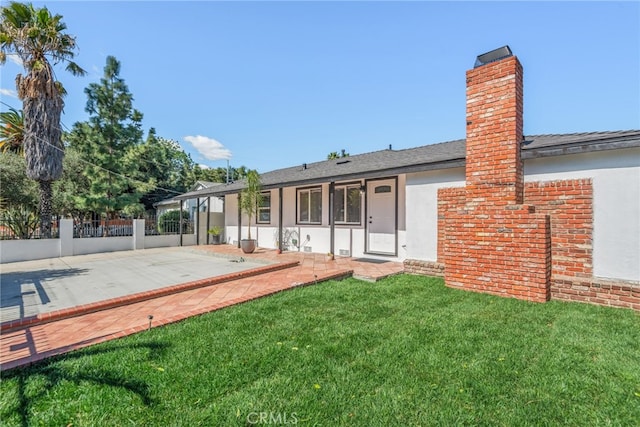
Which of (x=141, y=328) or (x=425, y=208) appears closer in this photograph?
(x=141, y=328)

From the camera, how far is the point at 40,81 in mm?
11094

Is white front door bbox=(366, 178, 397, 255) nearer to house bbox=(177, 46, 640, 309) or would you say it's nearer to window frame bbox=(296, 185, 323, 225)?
house bbox=(177, 46, 640, 309)

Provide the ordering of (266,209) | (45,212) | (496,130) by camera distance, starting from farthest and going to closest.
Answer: (266,209), (45,212), (496,130)

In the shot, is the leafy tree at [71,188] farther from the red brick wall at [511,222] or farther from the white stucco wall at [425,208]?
the red brick wall at [511,222]

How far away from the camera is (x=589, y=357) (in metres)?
2.88

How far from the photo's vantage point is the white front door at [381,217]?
8922 mm

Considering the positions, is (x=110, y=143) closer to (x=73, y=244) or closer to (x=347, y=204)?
(x=73, y=244)

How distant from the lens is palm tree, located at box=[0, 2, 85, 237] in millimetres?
10633

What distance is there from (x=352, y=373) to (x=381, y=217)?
22.6ft

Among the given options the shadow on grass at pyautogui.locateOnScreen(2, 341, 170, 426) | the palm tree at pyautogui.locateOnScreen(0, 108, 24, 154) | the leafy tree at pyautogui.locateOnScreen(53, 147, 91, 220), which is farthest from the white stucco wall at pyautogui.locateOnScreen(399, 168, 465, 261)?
the palm tree at pyautogui.locateOnScreen(0, 108, 24, 154)

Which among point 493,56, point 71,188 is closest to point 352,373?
point 493,56

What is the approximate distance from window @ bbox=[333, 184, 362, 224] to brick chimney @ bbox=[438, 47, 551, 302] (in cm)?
434

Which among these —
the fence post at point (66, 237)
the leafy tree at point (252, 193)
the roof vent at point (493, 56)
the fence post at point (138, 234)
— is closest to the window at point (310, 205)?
the leafy tree at point (252, 193)

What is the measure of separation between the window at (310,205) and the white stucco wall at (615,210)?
25.1 feet
